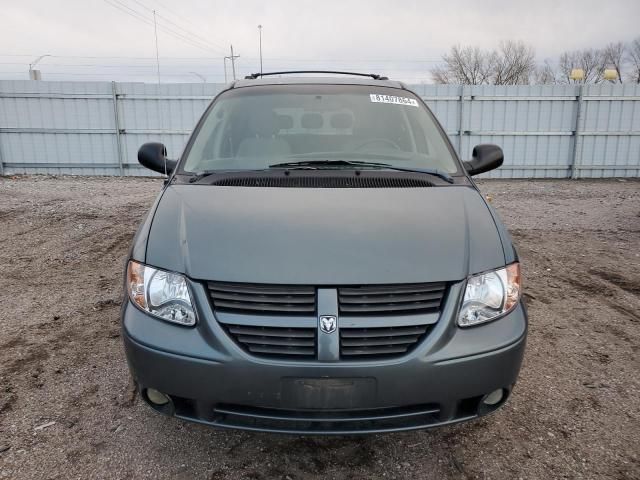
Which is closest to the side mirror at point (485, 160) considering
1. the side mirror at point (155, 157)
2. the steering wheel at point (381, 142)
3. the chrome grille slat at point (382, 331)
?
the steering wheel at point (381, 142)

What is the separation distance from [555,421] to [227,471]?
1648 mm

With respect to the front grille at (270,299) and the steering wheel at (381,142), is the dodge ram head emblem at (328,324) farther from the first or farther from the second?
the steering wheel at (381,142)

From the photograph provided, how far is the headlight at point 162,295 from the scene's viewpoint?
1.93 meters

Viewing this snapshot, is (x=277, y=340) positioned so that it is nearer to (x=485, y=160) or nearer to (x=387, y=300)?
(x=387, y=300)

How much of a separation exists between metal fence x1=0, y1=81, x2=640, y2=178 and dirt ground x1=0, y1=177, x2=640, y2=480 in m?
8.27

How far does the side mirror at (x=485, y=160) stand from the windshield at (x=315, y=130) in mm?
327

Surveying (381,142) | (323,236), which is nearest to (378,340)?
(323,236)

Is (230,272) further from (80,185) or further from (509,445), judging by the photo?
(80,185)

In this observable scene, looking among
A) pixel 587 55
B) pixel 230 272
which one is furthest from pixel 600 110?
pixel 587 55

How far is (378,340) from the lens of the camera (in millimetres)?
1847

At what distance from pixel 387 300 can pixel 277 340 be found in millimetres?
445

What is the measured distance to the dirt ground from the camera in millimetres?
2172

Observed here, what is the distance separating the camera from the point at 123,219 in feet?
24.1

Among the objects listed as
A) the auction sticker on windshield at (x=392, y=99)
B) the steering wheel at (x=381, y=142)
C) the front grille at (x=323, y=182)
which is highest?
the auction sticker on windshield at (x=392, y=99)
